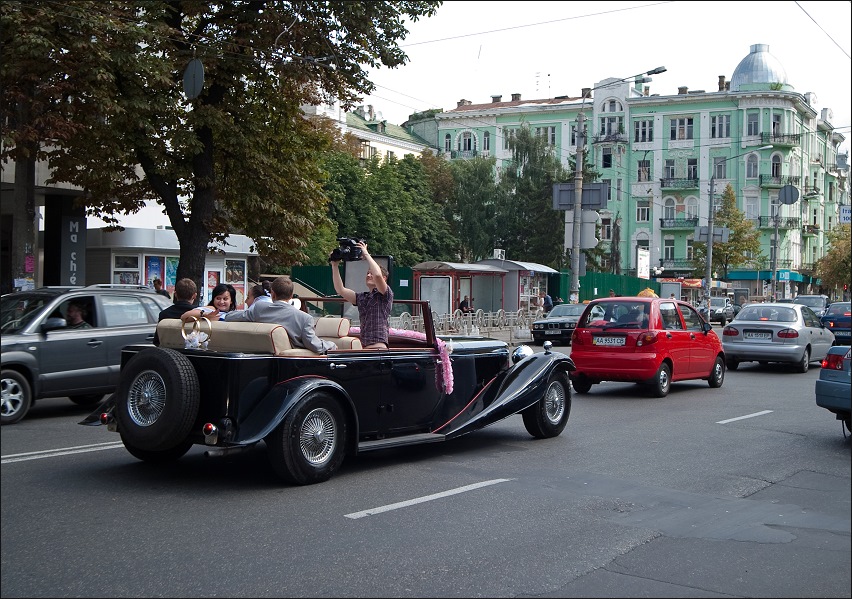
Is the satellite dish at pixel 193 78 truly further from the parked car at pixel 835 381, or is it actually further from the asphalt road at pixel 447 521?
the parked car at pixel 835 381

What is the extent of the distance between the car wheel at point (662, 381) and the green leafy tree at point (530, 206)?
4718cm

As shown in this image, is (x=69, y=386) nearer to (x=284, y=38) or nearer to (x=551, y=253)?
(x=284, y=38)

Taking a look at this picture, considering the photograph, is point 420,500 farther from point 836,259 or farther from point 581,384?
point 836,259

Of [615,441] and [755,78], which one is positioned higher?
[755,78]

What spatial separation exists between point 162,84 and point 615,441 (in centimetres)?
1216

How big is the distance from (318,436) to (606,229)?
75517 millimetres

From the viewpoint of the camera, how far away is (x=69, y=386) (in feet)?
39.2

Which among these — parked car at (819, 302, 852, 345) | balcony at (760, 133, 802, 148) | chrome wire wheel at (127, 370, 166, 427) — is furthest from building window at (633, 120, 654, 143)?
chrome wire wheel at (127, 370, 166, 427)

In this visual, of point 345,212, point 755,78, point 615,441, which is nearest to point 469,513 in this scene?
point 615,441

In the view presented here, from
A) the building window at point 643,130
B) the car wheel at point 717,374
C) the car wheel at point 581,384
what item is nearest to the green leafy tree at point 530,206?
the building window at point 643,130

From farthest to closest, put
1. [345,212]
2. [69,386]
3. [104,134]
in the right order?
[345,212] → [104,134] → [69,386]

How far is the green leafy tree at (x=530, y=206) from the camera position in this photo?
205 ft

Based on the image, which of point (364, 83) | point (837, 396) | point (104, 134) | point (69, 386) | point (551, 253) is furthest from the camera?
point (551, 253)

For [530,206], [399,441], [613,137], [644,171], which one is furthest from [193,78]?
[644,171]
